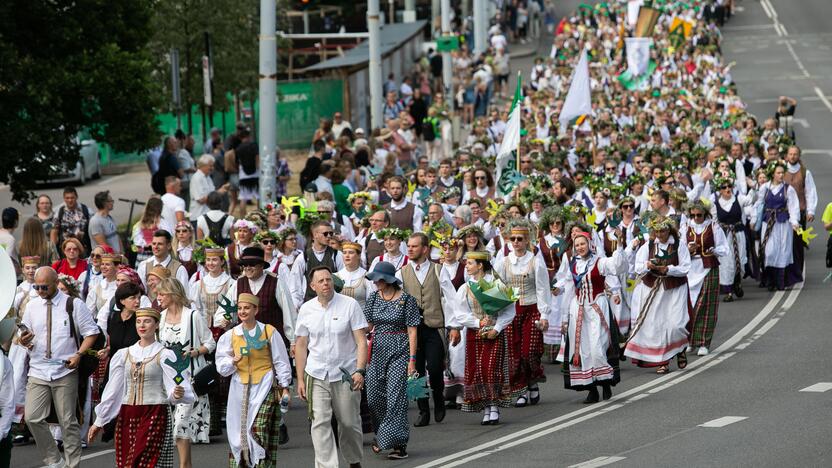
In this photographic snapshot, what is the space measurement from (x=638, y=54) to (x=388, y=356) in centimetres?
3127

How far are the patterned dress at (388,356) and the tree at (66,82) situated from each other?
8737 millimetres

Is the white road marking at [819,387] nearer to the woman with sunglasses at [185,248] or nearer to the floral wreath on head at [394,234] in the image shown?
the floral wreath on head at [394,234]

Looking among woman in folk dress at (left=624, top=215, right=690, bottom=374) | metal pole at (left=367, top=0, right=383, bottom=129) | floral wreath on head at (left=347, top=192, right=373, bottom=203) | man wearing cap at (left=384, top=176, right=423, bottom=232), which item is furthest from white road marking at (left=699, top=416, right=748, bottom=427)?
metal pole at (left=367, top=0, right=383, bottom=129)

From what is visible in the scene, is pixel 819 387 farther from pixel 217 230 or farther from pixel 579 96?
pixel 579 96

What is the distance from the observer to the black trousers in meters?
14.6

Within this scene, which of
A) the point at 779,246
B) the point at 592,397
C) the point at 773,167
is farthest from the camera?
the point at 773,167

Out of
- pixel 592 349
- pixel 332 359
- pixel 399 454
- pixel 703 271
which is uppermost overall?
pixel 332 359

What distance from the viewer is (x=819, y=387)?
15531 mm

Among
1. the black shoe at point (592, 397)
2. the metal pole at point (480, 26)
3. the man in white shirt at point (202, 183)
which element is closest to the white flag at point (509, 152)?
the man in white shirt at point (202, 183)

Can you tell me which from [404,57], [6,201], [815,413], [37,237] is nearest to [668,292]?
[815,413]

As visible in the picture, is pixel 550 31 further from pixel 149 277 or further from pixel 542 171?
pixel 149 277

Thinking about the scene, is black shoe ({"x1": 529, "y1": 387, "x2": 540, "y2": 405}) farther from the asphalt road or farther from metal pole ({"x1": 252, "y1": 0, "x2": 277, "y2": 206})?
metal pole ({"x1": 252, "y1": 0, "x2": 277, "y2": 206})

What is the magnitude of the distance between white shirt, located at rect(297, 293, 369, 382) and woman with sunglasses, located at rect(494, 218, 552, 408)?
304 centimetres

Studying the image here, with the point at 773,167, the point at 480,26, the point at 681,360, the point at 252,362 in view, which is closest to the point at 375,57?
the point at 773,167
